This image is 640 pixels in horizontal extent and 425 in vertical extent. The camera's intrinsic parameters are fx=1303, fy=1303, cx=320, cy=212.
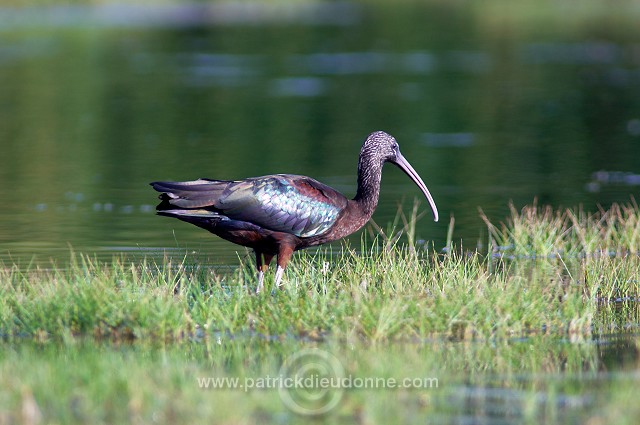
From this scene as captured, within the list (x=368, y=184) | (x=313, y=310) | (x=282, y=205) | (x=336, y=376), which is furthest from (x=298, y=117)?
(x=336, y=376)

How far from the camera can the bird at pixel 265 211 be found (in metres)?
9.71

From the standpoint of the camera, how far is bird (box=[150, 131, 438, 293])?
9.71 m

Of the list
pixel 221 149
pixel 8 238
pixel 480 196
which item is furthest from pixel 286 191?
pixel 221 149

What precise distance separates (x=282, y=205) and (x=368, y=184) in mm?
932

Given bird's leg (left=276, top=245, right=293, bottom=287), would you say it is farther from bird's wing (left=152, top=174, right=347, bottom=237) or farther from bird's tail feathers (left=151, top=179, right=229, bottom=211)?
bird's tail feathers (left=151, top=179, right=229, bottom=211)

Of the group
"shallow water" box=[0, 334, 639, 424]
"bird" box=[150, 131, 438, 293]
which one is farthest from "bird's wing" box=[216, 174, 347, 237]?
"shallow water" box=[0, 334, 639, 424]

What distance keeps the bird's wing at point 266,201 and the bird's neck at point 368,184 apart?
0.44 m

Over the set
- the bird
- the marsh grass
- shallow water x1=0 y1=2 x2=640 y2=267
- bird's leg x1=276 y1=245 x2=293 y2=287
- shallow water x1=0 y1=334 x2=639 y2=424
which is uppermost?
shallow water x1=0 y1=2 x2=640 y2=267

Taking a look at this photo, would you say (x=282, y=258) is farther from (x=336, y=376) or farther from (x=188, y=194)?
(x=336, y=376)

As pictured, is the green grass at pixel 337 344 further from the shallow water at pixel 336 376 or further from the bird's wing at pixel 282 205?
the bird's wing at pixel 282 205

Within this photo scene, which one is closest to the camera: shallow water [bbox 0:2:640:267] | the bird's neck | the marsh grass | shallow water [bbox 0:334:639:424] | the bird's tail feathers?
shallow water [bbox 0:334:639:424]

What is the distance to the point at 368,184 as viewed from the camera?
10422mm

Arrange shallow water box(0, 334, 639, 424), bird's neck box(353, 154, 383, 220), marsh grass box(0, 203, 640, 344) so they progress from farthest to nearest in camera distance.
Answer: bird's neck box(353, 154, 383, 220)
marsh grass box(0, 203, 640, 344)
shallow water box(0, 334, 639, 424)

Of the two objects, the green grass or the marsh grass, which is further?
the marsh grass
